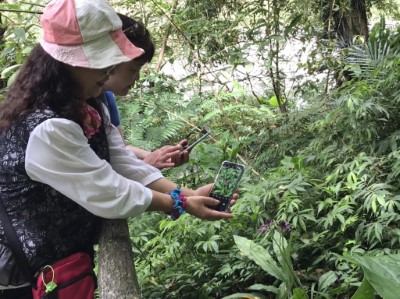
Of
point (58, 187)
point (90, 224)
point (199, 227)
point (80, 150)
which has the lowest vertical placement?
point (199, 227)

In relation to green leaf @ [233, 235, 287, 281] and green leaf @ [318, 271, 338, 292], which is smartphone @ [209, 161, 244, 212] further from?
green leaf @ [318, 271, 338, 292]

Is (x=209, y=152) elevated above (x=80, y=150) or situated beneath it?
situated beneath

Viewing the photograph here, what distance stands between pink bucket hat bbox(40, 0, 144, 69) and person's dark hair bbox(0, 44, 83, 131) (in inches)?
2.0

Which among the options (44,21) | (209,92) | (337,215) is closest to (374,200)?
(337,215)

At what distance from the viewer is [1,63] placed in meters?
3.58

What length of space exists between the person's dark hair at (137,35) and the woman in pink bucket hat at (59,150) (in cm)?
39

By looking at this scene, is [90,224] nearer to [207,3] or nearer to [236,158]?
[236,158]

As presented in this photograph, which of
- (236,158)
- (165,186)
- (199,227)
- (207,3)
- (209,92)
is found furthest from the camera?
(207,3)

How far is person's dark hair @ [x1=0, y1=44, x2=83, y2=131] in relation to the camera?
4.54 feet

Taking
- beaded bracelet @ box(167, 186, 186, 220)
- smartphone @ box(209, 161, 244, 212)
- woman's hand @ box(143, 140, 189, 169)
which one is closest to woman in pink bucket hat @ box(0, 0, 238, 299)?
beaded bracelet @ box(167, 186, 186, 220)

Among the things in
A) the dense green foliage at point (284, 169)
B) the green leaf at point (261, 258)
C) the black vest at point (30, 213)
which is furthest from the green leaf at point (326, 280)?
the black vest at point (30, 213)

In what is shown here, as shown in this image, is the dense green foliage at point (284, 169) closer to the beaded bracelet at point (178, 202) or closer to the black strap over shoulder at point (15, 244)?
the beaded bracelet at point (178, 202)

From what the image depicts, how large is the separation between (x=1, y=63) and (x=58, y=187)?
104 inches

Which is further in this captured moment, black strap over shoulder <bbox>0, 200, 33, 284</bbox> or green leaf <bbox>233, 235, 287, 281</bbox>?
green leaf <bbox>233, 235, 287, 281</bbox>
